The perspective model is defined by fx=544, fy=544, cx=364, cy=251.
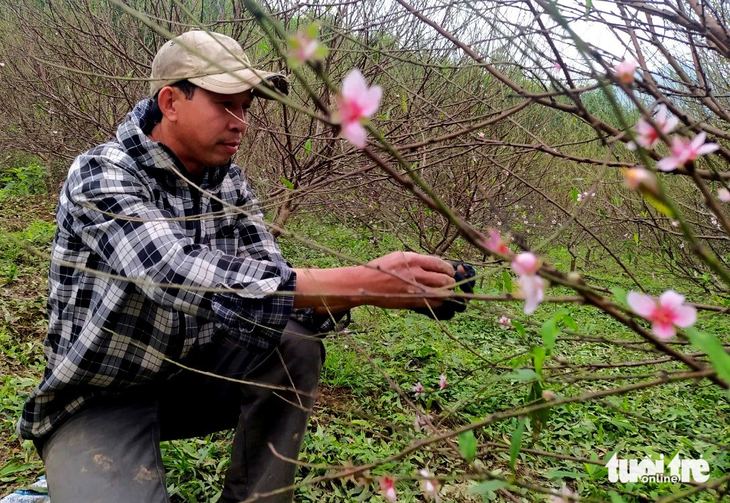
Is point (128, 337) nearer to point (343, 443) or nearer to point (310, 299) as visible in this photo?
point (310, 299)

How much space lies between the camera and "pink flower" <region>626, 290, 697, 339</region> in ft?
1.77

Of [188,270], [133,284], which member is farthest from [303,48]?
[133,284]

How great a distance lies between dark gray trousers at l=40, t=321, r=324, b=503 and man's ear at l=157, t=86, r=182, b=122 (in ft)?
2.61

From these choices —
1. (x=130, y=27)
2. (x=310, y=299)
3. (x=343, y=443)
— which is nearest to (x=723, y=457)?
(x=343, y=443)

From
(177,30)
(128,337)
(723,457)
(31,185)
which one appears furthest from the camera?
(31,185)

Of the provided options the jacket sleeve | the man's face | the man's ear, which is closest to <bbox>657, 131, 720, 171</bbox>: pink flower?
the jacket sleeve

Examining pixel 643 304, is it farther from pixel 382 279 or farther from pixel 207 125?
pixel 207 125

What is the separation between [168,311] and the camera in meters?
1.69

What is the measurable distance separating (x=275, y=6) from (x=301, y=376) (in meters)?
2.59

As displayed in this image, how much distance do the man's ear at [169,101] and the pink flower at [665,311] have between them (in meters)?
1.58

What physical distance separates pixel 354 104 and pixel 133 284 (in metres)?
1.31

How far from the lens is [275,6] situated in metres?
3.47

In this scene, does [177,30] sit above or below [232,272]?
above

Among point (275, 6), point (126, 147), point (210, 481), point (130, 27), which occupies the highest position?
point (130, 27)
